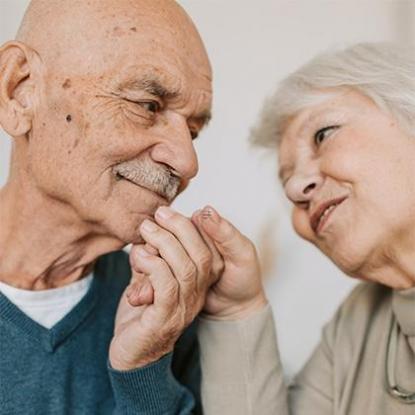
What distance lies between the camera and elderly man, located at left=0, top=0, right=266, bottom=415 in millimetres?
965

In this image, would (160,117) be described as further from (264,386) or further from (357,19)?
(357,19)

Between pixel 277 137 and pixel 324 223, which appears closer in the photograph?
pixel 324 223

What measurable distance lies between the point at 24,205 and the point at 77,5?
37 centimetres

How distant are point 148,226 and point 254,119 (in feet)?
2.15

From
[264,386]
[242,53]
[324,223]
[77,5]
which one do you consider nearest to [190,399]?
[264,386]

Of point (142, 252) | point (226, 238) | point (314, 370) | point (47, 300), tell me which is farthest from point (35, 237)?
point (314, 370)

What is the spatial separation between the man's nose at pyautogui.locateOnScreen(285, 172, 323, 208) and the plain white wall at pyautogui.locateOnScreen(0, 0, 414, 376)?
31cm

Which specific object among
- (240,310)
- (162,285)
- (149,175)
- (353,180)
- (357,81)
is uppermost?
(357,81)

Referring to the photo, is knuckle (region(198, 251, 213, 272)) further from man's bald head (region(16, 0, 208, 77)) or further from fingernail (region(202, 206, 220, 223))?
man's bald head (region(16, 0, 208, 77))

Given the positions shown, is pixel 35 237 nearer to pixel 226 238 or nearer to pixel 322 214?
pixel 226 238

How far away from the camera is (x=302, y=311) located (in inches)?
62.8

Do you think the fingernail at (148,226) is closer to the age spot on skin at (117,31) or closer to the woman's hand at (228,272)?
the woman's hand at (228,272)

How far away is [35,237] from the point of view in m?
1.08

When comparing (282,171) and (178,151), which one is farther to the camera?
(282,171)
